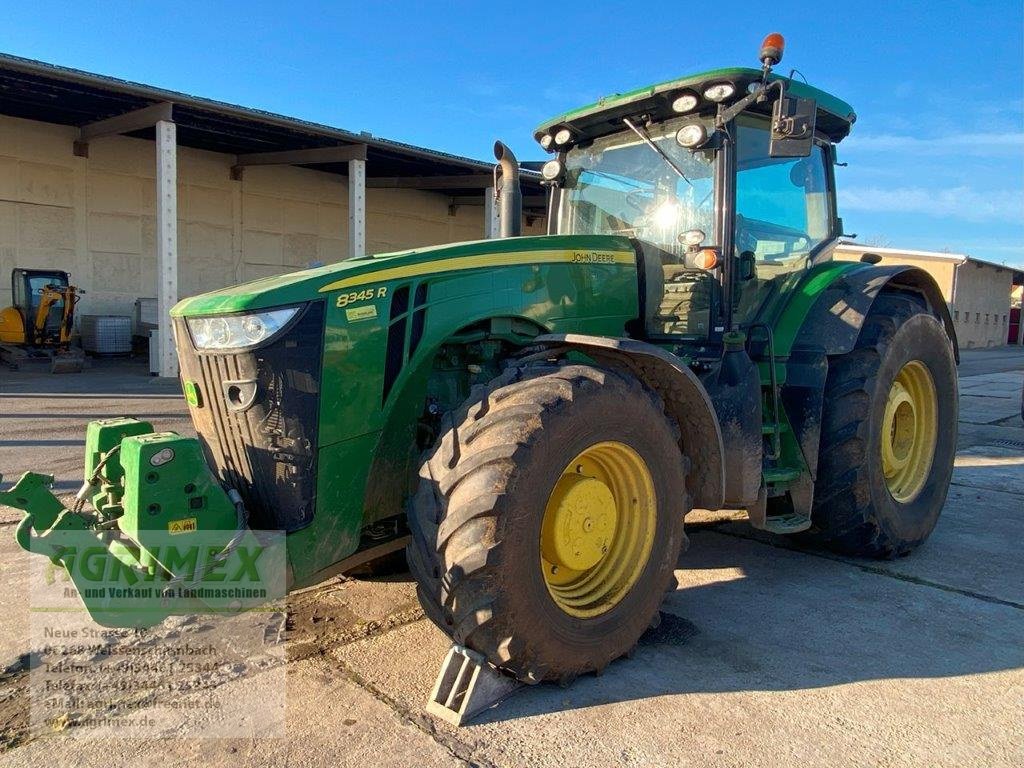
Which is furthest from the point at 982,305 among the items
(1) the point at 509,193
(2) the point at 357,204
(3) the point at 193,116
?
(1) the point at 509,193

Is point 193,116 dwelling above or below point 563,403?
above

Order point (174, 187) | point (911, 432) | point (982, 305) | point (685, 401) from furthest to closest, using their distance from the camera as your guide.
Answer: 1. point (982, 305)
2. point (174, 187)
3. point (911, 432)
4. point (685, 401)

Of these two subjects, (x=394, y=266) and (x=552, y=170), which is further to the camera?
(x=552, y=170)

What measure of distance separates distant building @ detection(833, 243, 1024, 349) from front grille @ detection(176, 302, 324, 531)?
2554cm

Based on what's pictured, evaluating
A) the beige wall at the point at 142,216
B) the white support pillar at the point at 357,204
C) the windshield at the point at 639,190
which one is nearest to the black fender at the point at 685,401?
the windshield at the point at 639,190

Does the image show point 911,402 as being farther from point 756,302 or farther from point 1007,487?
point 1007,487

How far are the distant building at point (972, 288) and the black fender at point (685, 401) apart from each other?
24.3 m

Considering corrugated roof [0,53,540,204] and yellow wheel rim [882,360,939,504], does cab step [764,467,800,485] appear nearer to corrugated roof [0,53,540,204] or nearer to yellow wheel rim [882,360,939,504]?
yellow wheel rim [882,360,939,504]

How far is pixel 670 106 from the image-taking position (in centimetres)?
410

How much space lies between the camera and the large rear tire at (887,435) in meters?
4.23

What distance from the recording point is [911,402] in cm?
494

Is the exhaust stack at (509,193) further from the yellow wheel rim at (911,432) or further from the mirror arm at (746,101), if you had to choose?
the yellow wheel rim at (911,432)

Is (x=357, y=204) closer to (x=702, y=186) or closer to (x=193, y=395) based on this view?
(x=702, y=186)

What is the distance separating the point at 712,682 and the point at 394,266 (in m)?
2.04
